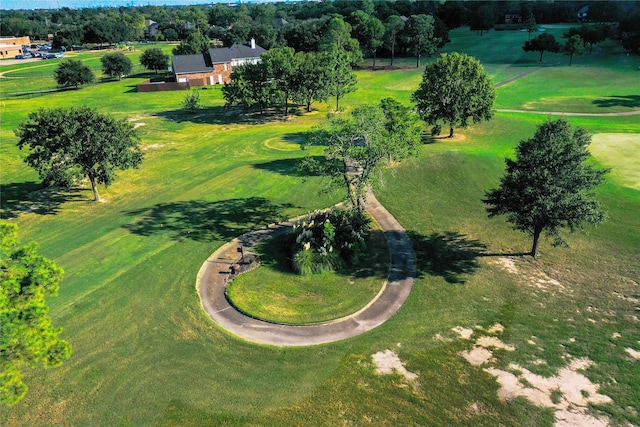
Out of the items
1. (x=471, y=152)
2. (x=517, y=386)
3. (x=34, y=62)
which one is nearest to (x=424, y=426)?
(x=517, y=386)

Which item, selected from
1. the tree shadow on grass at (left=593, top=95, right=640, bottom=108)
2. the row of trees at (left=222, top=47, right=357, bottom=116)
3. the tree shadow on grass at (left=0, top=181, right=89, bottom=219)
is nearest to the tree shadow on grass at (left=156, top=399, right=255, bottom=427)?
the tree shadow on grass at (left=0, top=181, right=89, bottom=219)

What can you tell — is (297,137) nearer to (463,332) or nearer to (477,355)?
(463,332)

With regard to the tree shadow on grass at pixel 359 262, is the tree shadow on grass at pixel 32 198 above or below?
above

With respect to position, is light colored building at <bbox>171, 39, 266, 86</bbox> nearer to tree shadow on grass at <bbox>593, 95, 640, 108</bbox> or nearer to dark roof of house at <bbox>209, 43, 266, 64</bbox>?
dark roof of house at <bbox>209, 43, 266, 64</bbox>

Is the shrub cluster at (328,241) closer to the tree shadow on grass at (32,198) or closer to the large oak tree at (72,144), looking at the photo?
the large oak tree at (72,144)

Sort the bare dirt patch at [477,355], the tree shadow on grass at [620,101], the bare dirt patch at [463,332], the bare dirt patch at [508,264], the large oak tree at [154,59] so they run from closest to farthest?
the bare dirt patch at [477,355], the bare dirt patch at [463,332], the bare dirt patch at [508,264], the tree shadow on grass at [620,101], the large oak tree at [154,59]

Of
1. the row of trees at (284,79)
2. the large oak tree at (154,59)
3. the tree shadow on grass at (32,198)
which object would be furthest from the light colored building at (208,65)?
the tree shadow on grass at (32,198)

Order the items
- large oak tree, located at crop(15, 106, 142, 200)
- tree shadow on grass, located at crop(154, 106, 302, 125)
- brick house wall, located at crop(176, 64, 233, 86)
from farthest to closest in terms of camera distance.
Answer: brick house wall, located at crop(176, 64, 233, 86) < tree shadow on grass, located at crop(154, 106, 302, 125) < large oak tree, located at crop(15, 106, 142, 200)
